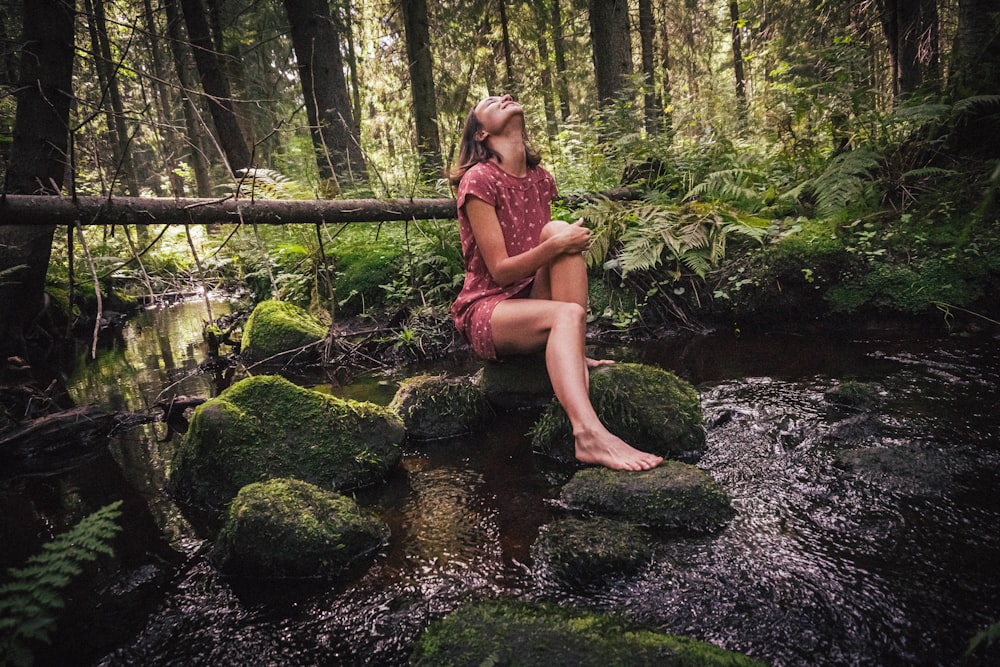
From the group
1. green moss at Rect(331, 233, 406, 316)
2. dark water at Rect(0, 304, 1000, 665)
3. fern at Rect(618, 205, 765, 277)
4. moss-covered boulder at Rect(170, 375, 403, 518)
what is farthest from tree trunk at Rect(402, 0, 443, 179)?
dark water at Rect(0, 304, 1000, 665)

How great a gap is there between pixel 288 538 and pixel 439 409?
1629 mm

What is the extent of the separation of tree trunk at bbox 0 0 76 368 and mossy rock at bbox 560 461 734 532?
5014 millimetres

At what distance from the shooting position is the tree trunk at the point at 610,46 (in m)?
7.84

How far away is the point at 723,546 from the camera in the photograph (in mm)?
2320

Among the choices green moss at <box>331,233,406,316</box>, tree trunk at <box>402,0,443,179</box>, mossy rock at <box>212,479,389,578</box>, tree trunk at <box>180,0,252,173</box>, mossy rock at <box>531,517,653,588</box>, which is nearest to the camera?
mossy rock at <box>531,517,653,588</box>

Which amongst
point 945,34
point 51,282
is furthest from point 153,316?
point 945,34

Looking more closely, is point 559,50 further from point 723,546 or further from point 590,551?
point 590,551

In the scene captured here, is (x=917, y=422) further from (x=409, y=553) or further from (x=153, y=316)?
(x=153, y=316)

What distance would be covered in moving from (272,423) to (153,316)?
29.8ft

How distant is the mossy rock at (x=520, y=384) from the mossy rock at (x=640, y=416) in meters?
0.64

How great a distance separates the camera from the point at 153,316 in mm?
10617

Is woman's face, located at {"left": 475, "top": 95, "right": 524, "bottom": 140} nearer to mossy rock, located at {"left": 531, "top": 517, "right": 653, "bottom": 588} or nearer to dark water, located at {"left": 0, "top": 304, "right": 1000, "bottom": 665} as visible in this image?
dark water, located at {"left": 0, "top": 304, "right": 1000, "bottom": 665}

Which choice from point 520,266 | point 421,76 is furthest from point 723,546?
point 421,76

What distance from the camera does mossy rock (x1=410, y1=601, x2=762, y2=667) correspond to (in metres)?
1.63
